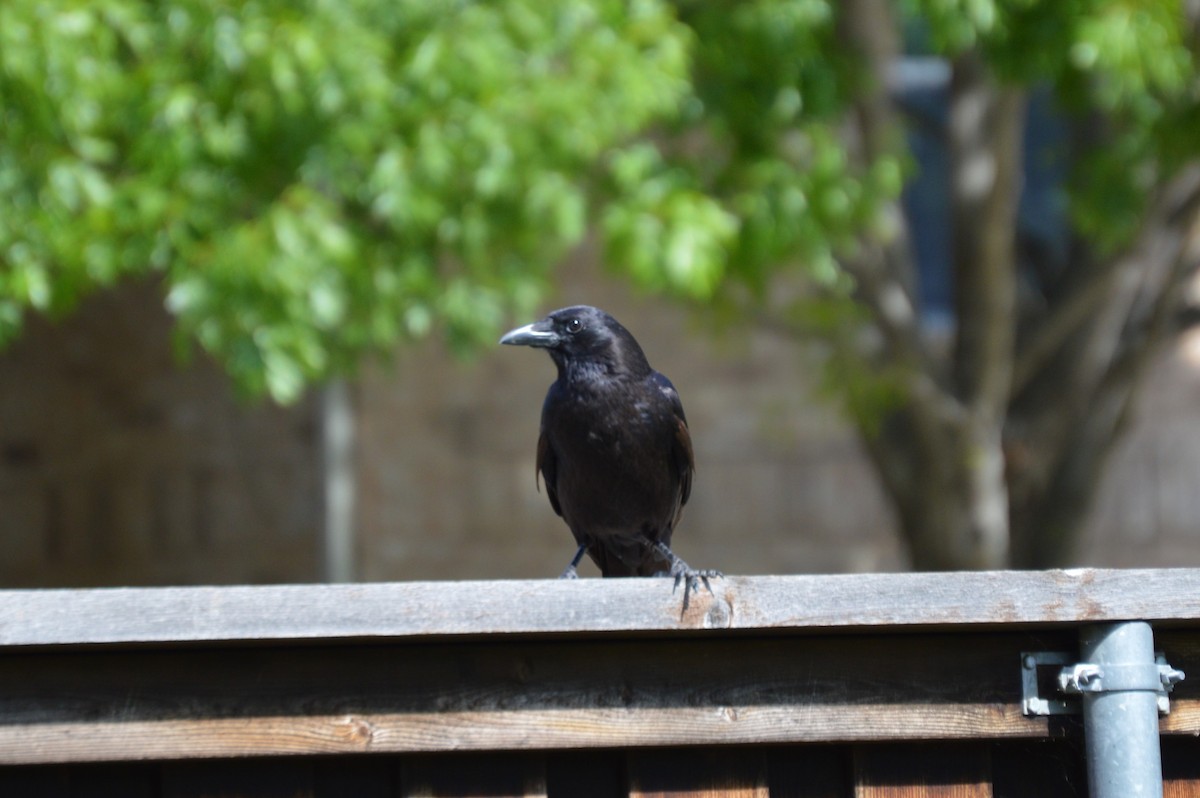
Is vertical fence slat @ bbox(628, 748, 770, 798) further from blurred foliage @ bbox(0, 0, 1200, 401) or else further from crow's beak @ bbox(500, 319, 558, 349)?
blurred foliage @ bbox(0, 0, 1200, 401)

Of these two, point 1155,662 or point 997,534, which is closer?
point 1155,662

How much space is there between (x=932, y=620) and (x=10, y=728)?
1.20m

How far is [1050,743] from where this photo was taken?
1.97m

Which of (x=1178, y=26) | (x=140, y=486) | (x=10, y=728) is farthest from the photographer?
(x=140, y=486)

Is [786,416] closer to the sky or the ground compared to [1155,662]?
closer to the sky

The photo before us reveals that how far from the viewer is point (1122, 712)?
1.80m

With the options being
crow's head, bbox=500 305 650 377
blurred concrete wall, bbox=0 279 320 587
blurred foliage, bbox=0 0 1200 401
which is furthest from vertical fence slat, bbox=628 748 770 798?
blurred concrete wall, bbox=0 279 320 587

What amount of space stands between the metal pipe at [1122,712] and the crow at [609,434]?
1718 millimetres

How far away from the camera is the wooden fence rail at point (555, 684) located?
1785 mm

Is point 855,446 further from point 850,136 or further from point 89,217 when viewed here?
point 89,217

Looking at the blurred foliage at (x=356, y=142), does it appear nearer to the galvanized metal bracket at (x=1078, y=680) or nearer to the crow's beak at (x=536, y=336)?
the crow's beak at (x=536, y=336)

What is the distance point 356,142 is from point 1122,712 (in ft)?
10.4

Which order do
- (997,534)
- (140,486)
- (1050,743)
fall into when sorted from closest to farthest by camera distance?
(1050,743) → (997,534) → (140,486)

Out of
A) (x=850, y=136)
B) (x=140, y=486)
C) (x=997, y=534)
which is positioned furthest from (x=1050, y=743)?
(x=140, y=486)
